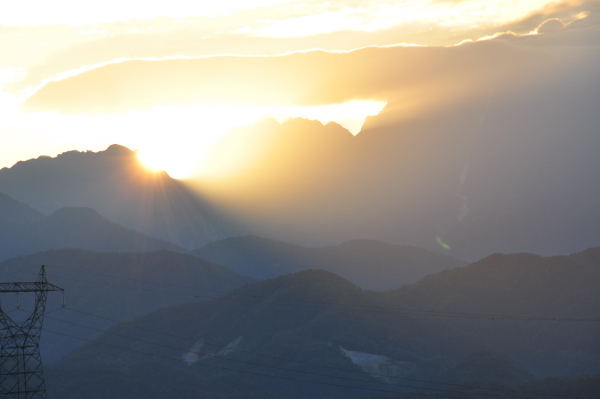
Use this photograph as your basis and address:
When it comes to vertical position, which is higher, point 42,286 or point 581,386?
point 42,286

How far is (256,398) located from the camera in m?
199

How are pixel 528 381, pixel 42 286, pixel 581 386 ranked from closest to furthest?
pixel 42 286 < pixel 581 386 < pixel 528 381

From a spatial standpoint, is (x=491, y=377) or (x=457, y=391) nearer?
(x=457, y=391)

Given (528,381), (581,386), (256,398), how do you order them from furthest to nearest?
(256,398) → (528,381) → (581,386)

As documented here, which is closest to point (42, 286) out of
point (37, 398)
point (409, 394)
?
point (37, 398)

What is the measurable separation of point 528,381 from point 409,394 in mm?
22312

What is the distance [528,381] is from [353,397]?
3689 centimetres

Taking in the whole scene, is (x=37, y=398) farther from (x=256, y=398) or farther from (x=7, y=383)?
(x=256, y=398)

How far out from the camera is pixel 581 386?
550 feet

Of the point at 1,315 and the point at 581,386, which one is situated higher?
the point at 1,315

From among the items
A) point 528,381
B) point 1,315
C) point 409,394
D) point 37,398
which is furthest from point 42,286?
point 528,381

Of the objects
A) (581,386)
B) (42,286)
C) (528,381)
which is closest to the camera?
(42,286)

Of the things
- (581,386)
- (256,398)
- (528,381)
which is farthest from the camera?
(256,398)

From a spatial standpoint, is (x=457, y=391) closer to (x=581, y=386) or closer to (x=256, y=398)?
(x=581, y=386)
